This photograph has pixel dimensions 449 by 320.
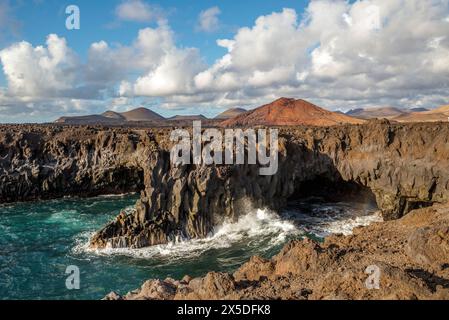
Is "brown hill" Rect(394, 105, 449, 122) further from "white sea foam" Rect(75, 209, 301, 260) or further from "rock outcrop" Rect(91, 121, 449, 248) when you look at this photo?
"white sea foam" Rect(75, 209, 301, 260)

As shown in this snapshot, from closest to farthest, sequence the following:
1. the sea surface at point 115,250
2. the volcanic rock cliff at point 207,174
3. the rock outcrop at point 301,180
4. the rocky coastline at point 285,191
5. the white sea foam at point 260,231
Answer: the rocky coastline at point 285,191, the sea surface at point 115,250, the white sea foam at point 260,231, the rock outcrop at point 301,180, the volcanic rock cliff at point 207,174

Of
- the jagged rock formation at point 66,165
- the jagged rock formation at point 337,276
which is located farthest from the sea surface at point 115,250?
the jagged rock formation at point 337,276

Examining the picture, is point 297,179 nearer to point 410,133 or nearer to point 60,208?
point 410,133

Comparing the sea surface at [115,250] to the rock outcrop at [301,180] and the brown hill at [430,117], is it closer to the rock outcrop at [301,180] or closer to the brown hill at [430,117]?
the rock outcrop at [301,180]

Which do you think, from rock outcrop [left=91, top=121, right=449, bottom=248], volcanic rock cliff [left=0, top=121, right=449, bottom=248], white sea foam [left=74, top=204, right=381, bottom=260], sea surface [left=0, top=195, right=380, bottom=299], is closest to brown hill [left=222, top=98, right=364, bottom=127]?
volcanic rock cliff [left=0, top=121, right=449, bottom=248]

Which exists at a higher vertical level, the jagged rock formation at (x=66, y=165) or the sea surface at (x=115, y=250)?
the jagged rock formation at (x=66, y=165)
